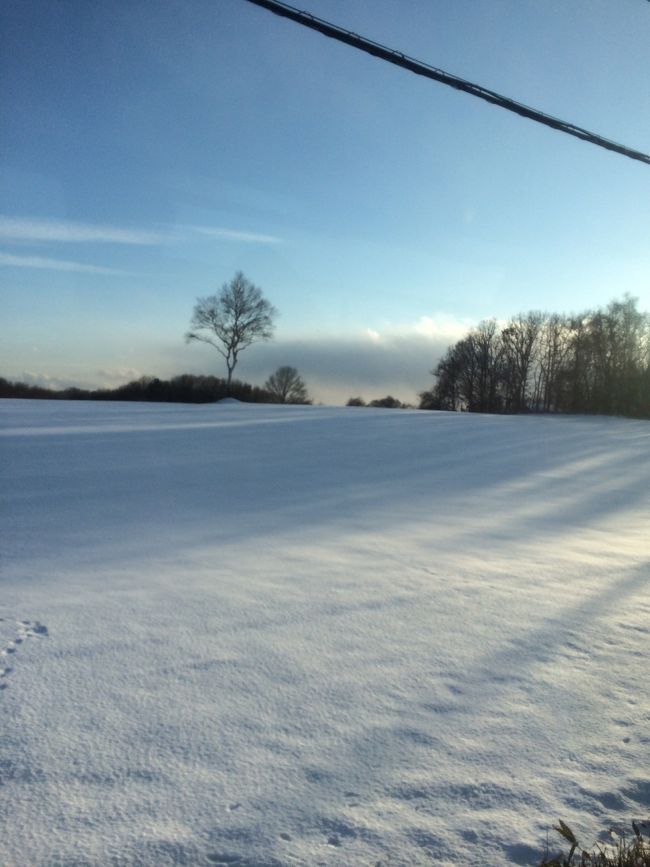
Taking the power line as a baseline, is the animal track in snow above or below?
below

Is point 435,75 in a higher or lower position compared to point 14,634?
higher

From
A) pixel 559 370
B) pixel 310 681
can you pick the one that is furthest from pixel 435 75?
pixel 559 370

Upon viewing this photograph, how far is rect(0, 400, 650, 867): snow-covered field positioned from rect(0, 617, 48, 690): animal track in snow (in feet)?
0.08

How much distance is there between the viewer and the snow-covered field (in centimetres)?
190

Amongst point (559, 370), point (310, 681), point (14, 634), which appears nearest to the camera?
point (310, 681)

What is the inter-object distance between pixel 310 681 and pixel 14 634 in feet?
5.12

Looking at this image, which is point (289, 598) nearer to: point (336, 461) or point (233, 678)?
point (233, 678)

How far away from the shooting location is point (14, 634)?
311cm

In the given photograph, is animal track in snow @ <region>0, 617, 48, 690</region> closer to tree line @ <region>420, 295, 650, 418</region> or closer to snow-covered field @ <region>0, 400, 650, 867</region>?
snow-covered field @ <region>0, 400, 650, 867</region>

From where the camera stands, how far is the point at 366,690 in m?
2.73

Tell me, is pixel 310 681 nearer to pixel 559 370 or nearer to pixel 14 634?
pixel 14 634

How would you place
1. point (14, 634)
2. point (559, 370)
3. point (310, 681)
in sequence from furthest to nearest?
point (559, 370) < point (14, 634) < point (310, 681)

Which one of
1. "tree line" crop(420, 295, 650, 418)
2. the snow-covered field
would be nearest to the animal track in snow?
the snow-covered field

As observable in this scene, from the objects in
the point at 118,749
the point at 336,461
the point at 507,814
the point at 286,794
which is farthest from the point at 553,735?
the point at 336,461
